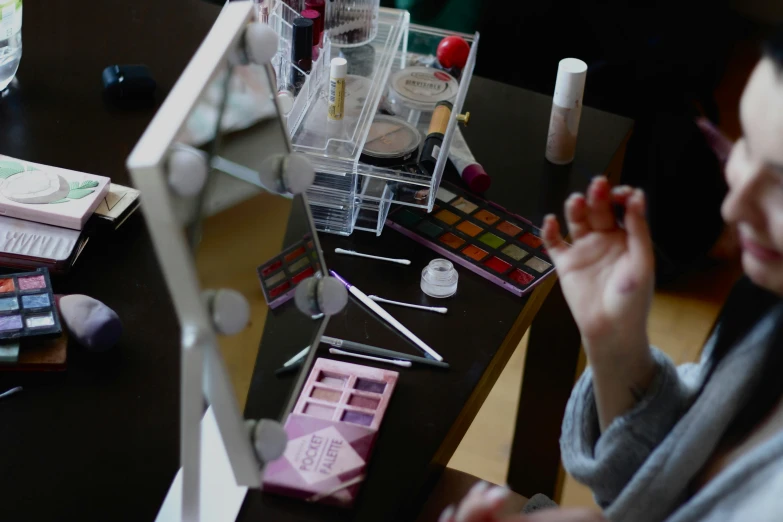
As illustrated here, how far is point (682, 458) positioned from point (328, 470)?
29 cm

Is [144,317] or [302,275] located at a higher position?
[302,275]

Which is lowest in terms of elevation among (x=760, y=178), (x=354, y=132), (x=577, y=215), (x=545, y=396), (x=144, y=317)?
(x=545, y=396)

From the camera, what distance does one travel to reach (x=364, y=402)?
766 mm

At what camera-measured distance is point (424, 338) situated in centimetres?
84

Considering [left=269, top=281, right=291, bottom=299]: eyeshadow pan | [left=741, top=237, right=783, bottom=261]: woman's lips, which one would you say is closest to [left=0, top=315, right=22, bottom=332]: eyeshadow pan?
[left=269, top=281, right=291, bottom=299]: eyeshadow pan

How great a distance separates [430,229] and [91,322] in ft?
1.25

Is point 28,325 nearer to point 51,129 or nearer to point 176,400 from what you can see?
point 176,400

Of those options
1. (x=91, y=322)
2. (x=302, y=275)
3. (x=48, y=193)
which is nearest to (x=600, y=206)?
(x=302, y=275)

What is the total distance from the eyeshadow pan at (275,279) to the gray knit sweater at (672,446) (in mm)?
286

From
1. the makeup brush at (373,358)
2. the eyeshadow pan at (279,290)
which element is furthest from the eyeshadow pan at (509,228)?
the eyeshadow pan at (279,290)

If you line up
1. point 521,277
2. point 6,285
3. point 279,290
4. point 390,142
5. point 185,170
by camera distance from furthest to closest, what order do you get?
point 390,142 < point 521,277 < point 6,285 < point 279,290 < point 185,170

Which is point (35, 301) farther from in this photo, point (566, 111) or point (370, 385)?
point (566, 111)

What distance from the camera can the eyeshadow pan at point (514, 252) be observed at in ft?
3.08

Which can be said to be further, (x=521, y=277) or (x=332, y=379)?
(x=521, y=277)
